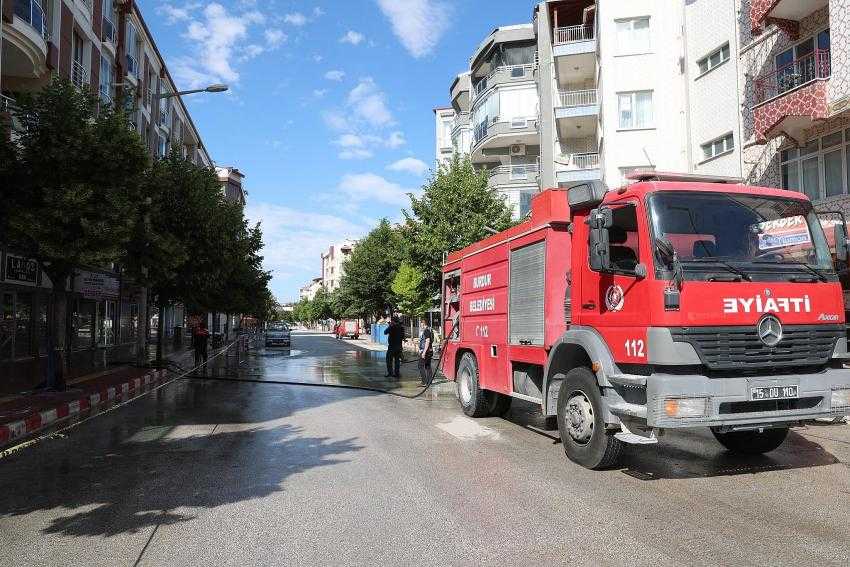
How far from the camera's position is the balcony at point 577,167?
2958 cm

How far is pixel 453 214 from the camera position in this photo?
2528 centimetres

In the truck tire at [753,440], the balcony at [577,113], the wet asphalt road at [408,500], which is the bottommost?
the wet asphalt road at [408,500]

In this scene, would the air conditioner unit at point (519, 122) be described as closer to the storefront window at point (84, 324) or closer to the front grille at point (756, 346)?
the storefront window at point (84, 324)

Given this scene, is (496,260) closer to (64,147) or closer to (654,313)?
(654,313)

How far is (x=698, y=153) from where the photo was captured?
20.7 meters

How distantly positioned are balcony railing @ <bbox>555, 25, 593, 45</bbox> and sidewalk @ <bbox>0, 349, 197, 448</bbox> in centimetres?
2541

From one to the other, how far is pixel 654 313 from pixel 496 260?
158 inches

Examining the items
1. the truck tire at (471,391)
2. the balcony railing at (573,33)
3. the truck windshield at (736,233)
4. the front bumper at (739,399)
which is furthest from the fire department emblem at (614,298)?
the balcony railing at (573,33)

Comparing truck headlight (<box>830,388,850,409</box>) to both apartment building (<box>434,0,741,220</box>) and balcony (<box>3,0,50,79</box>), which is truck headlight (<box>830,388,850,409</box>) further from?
balcony (<box>3,0,50,79</box>)

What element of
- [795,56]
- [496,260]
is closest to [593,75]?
[795,56]

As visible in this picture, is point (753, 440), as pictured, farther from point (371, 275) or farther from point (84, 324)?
point (371, 275)

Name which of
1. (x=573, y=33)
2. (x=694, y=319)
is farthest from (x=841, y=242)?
(x=573, y=33)

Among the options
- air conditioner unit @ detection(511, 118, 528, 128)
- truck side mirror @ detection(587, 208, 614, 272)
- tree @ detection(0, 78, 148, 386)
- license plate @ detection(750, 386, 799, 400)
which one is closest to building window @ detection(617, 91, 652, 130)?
air conditioner unit @ detection(511, 118, 528, 128)

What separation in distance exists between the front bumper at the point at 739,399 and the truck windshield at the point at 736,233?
998 millimetres
